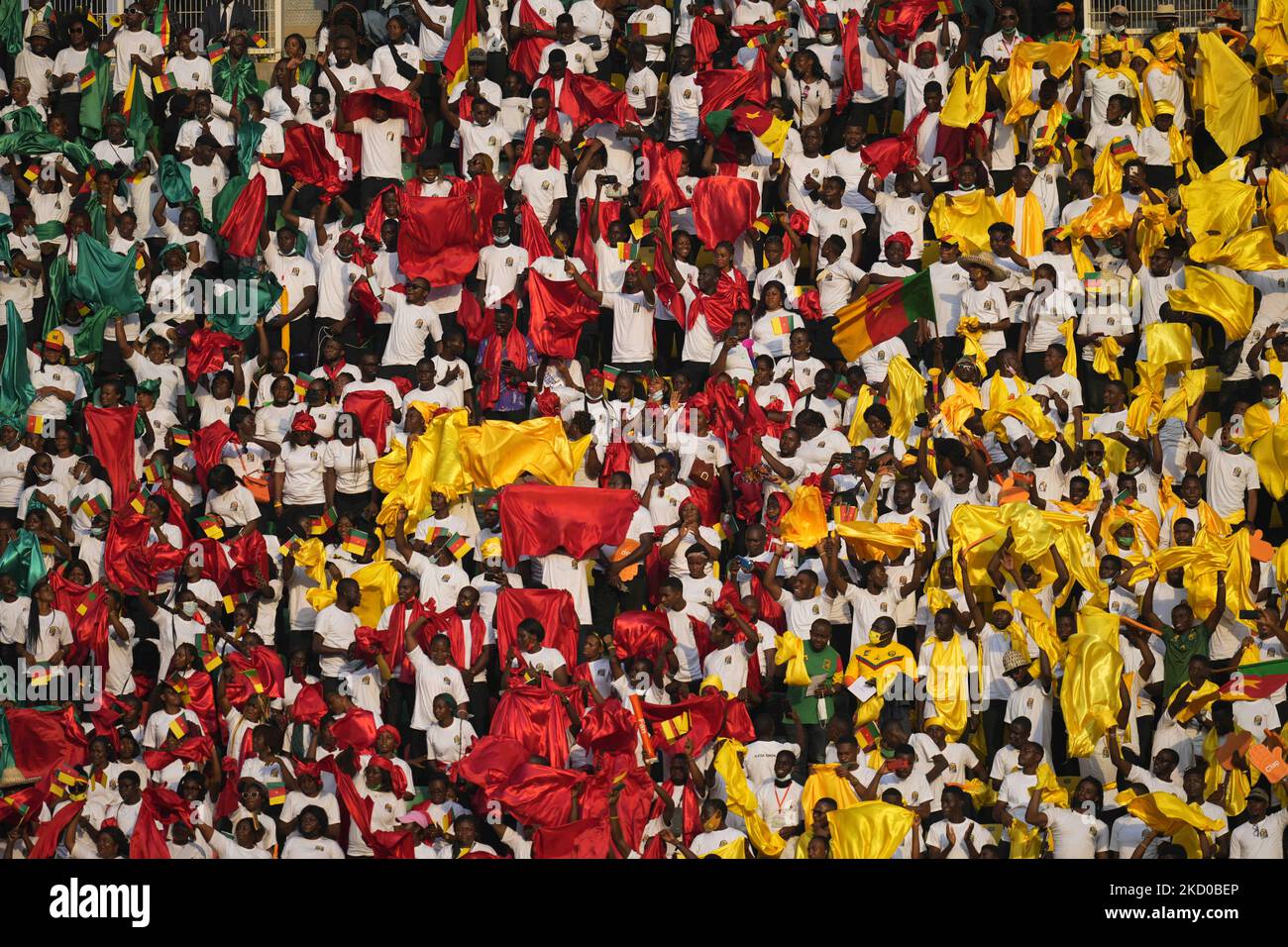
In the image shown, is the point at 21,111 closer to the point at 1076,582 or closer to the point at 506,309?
the point at 506,309

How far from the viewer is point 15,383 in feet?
47.5

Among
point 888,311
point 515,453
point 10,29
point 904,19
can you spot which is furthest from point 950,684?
point 10,29

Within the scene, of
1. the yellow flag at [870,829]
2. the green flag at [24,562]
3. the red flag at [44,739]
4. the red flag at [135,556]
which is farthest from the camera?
the green flag at [24,562]

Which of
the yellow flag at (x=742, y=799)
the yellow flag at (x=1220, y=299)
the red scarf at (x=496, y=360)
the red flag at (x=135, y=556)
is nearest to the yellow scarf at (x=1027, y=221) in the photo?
the yellow flag at (x=1220, y=299)

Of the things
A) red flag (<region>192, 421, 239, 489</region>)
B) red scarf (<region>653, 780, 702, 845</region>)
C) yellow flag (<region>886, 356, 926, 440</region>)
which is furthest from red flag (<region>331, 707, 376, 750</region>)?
yellow flag (<region>886, 356, 926, 440</region>)

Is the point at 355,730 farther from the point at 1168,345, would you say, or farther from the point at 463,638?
the point at 1168,345

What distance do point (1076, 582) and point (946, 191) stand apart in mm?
2893

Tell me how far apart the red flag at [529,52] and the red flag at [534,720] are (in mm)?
4516

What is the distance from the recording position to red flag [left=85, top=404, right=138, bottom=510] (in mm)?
14211

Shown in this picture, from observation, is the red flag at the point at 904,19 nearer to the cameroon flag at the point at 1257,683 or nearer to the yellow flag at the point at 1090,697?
the yellow flag at the point at 1090,697

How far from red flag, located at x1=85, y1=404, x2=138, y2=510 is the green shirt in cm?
450

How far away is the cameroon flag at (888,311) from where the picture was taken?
14.3 meters

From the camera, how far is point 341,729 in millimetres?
12922

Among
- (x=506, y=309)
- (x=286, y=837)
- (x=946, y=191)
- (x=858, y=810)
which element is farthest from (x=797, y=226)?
(x=286, y=837)
